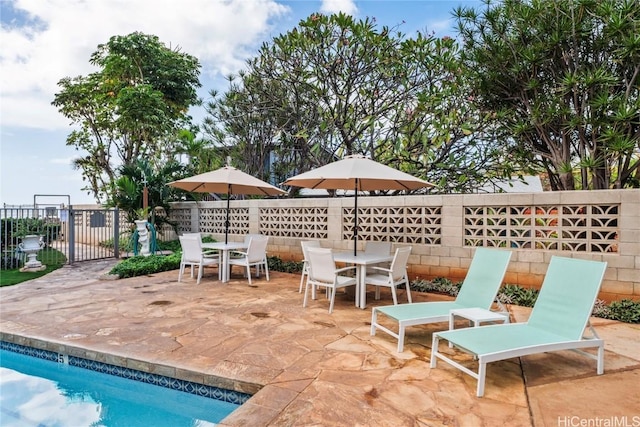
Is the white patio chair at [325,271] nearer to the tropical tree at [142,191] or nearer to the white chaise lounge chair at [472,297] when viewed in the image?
the white chaise lounge chair at [472,297]

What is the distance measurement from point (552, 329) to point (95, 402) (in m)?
4.61

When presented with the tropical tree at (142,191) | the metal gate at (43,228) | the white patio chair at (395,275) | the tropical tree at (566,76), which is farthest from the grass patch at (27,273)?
the tropical tree at (566,76)

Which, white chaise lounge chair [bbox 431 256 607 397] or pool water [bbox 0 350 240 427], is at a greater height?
white chaise lounge chair [bbox 431 256 607 397]

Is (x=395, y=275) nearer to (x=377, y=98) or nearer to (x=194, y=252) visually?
(x=194, y=252)

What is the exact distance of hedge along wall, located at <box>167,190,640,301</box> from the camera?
20.0ft

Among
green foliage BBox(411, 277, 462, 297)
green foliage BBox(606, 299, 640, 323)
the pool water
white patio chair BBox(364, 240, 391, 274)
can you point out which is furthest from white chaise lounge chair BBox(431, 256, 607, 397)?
white patio chair BBox(364, 240, 391, 274)

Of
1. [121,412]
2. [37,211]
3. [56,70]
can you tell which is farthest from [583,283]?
[56,70]

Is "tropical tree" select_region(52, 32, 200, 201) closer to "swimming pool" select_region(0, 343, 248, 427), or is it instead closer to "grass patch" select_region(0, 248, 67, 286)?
"grass patch" select_region(0, 248, 67, 286)

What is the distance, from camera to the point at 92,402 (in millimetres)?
3934

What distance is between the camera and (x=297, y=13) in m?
11.0

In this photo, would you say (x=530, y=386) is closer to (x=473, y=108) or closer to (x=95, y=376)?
(x=95, y=376)

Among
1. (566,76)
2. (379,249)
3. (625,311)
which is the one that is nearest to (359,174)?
(379,249)

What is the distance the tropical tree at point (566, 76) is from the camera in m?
6.54

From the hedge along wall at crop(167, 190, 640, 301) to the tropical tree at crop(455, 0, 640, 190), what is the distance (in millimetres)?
959
